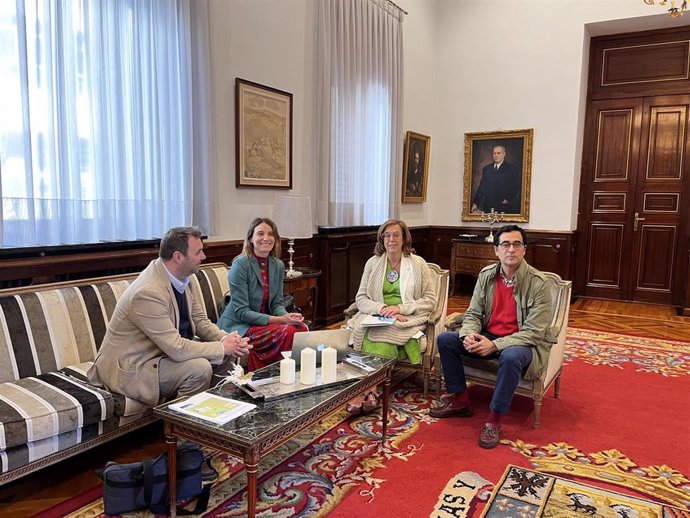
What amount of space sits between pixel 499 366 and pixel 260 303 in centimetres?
156

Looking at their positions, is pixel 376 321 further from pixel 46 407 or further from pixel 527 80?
pixel 527 80

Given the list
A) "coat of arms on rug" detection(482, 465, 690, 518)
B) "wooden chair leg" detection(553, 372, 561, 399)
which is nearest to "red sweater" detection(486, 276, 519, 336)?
"wooden chair leg" detection(553, 372, 561, 399)

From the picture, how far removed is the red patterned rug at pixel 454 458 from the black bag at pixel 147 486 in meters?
0.11

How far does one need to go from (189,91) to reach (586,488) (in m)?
3.52

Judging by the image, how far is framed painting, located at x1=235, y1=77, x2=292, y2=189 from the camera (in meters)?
4.43

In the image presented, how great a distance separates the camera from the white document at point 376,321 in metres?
3.46

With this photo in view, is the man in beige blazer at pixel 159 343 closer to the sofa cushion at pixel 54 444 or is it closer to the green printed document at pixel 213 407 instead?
the sofa cushion at pixel 54 444

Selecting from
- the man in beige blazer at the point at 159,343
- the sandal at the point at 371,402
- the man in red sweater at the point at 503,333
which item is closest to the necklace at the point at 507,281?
the man in red sweater at the point at 503,333

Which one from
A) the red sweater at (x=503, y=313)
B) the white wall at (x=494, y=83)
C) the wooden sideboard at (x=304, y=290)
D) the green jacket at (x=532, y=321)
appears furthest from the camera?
the white wall at (x=494, y=83)

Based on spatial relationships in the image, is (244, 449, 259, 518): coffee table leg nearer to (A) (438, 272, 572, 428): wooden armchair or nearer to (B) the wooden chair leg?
(A) (438, 272, 572, 428): wooden armchair

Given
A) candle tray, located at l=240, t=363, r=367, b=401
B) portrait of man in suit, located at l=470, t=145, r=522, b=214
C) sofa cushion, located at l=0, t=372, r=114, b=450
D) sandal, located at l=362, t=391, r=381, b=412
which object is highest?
portrait of man in suit, located at l=470, t=145, r=522, b=214

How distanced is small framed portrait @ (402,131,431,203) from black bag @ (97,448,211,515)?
5365mm

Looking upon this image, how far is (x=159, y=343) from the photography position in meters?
2.46

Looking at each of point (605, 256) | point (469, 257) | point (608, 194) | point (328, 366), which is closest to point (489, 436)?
point (328, 366)
